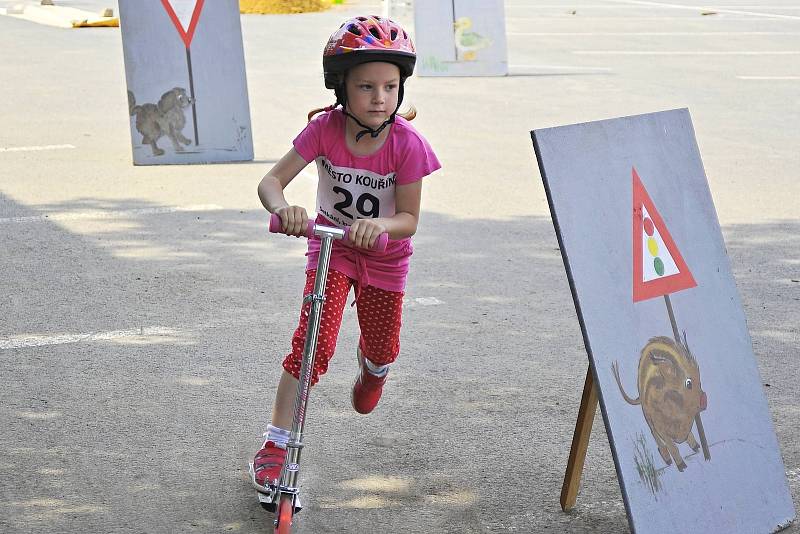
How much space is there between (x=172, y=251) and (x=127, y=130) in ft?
14.8

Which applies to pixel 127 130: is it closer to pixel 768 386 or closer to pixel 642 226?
pixel 768 386

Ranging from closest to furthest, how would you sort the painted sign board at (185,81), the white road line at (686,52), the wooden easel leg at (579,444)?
1. the wooden easel leg at (579,444)
2. the painted sign board at (185,81)
3. the white road line at (686,52)

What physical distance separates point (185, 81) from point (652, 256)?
655 cm

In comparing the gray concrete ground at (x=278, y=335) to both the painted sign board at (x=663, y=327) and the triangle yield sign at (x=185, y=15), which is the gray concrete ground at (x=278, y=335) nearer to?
the painted sign board at (x=663, y=327)

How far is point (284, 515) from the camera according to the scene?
3.47 m

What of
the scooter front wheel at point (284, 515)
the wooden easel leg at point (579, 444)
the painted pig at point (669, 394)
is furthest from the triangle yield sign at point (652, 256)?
the scooter front wheel at point (284, 515)

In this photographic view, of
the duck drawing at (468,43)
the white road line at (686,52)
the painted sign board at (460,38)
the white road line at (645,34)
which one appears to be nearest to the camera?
the painted sign board at (460,38)

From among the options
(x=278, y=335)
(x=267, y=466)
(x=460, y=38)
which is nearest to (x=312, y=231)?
(x=267, y=466)

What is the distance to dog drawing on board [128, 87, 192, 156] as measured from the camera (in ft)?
31.2

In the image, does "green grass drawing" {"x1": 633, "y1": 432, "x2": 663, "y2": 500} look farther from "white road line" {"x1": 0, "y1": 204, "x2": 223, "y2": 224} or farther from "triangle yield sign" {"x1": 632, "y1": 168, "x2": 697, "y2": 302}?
"white road line" {"x1": 0, "y1": 204, "x2": 223, "y2": 224}

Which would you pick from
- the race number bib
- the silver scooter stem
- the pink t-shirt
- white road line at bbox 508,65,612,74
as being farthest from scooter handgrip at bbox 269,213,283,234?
white road line at bbox 508,65,612,74

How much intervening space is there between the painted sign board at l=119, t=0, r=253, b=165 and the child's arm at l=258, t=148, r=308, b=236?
5.90 m

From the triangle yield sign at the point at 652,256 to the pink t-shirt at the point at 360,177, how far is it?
2.24 feet

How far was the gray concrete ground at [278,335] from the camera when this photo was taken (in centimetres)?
401
